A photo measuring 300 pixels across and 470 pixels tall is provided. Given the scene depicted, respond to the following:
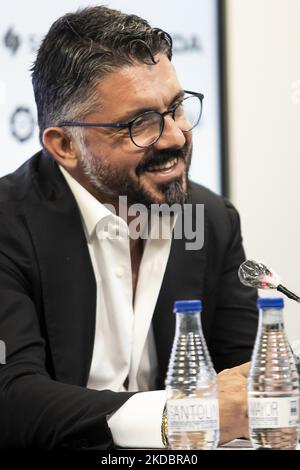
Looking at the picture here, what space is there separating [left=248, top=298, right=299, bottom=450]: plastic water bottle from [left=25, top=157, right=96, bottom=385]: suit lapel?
0.65 metres

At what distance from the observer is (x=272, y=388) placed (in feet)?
3.49

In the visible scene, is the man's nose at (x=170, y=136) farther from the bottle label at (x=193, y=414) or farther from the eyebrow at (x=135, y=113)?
the bottle label at (x=193, y=414)

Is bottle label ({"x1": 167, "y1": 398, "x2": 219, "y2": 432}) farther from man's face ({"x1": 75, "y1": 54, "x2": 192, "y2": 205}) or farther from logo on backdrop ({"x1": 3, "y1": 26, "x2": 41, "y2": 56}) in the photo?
logo on backdrop ({"x1": 3, "y1": 26, "x2": 41, "y2": 56})

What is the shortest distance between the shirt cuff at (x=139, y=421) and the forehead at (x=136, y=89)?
627mm

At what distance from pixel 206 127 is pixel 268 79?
0.22 meters

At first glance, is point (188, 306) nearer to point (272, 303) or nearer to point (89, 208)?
point (272, 303)

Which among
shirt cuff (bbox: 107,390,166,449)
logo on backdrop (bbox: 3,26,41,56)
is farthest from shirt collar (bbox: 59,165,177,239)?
logo on backdrop (bbox: 3,26,41,56)

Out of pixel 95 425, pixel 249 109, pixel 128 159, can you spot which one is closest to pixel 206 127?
pixel 249 109

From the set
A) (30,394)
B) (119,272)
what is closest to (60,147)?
(119,272)

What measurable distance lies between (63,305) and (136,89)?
0.45 meters

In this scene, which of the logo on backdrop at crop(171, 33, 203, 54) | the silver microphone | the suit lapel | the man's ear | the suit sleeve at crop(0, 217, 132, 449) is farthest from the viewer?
the logo on backdrop at crop(171, 33, 203, 54)

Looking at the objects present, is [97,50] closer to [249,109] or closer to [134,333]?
[134,333]

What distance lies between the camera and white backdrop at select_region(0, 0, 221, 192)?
2285 mm

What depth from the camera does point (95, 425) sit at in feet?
4.26
